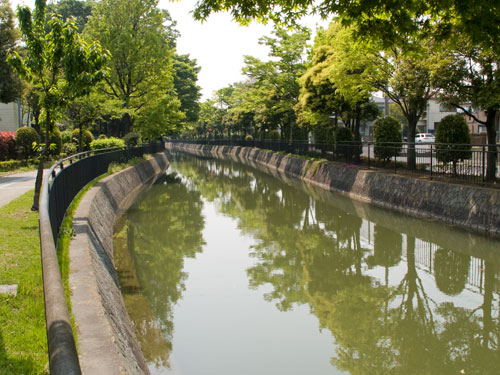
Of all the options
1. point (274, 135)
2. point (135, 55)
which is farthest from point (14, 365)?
point (274, 135)

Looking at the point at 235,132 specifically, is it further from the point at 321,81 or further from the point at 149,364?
the point at 149,364

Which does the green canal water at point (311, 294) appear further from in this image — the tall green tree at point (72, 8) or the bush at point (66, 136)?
the tall green tree at point (72, 8)

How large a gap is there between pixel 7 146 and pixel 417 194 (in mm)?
21155

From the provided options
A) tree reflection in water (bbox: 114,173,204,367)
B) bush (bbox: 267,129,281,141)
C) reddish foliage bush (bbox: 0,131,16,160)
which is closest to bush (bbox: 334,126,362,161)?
tree reflection in water (bbox: 114,173,204,367)

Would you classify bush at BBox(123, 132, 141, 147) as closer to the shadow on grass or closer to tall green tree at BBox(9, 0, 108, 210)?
tall green tree at BBox(9, 0, 108, 210)

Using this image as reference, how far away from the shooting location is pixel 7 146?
2625 centimetres

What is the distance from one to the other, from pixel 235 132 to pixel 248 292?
249ft

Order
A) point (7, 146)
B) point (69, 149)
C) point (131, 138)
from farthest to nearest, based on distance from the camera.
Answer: point (69, 149)
point (131, 138)
point (7, 146)

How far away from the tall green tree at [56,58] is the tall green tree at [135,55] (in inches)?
742

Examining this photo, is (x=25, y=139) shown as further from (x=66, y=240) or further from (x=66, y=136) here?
(x=66, y=240)

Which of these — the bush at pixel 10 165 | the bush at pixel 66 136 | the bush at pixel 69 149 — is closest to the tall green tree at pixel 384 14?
the bush at pixel 10 165

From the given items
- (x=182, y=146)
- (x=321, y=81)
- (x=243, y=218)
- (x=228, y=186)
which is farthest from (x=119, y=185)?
(x=182, y=146)

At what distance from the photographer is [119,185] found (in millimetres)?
20891

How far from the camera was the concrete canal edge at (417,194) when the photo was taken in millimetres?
13172
